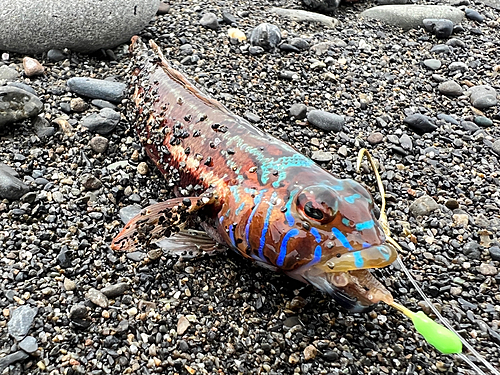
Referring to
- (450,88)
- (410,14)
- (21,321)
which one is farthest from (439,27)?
(21,321)

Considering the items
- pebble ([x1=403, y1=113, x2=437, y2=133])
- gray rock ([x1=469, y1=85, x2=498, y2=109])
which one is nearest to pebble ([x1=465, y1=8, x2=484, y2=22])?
gray rock ([x1=469, y1=85, x2=498, y2=109])

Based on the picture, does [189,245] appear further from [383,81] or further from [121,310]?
[383,81]

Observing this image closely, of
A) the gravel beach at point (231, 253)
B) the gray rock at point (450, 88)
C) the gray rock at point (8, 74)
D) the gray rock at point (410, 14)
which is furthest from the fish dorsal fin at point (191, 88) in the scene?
the gray rock at point (410, 14)

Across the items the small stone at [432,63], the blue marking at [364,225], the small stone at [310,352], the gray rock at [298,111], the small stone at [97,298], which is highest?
the blue marking at [364,225]

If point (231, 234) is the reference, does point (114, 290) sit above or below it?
below

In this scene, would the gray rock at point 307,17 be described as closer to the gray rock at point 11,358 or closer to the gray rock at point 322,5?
the gray rock at point 322,5

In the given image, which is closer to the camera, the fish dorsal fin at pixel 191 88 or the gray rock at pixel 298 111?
the fish dorsal fin at pixel 191 88

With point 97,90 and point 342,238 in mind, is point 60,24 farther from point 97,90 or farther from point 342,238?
point 342,238
